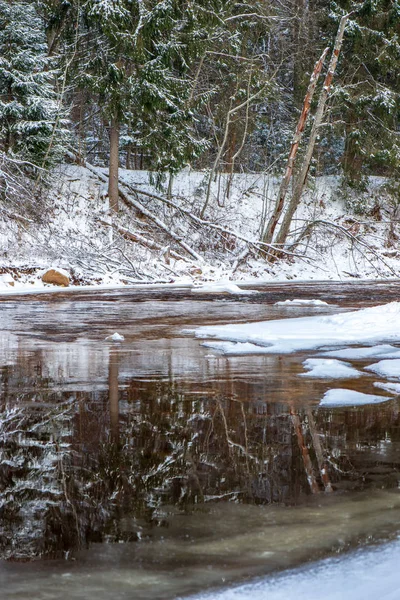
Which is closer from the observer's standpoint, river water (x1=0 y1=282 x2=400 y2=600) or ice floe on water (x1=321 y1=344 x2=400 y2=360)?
river water (x1=0 y1=282 x2=400 y2=600)

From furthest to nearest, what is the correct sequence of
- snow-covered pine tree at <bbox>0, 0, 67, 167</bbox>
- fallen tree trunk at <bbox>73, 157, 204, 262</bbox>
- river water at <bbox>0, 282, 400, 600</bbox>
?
fallen tree trunk at <bbox>73, 157, 204, 262</bbox>
snow-covered pine tree at <bbox>0, 0, 67, 167</bbox>
river water at <bbox>0, 282, 400, 600</bbox>

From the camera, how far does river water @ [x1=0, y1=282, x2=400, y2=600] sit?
298 cm

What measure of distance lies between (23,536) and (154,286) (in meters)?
18.3

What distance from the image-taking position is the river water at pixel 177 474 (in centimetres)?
298

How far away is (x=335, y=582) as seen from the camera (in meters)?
2.82

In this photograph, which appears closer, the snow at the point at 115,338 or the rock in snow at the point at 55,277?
the snow at the point at 115,338

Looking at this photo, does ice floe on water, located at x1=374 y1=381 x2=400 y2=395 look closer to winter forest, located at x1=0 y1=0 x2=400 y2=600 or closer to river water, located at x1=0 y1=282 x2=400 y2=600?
winter forest, located at x1=0 y1=0 x2=400 y2=600

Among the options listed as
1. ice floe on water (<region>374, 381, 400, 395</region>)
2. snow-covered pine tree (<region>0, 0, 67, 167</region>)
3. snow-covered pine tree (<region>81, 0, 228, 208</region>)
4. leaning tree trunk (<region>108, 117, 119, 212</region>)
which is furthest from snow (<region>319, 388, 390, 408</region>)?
leaning tree trunk (<region>108, 117, 119, 212</region>)

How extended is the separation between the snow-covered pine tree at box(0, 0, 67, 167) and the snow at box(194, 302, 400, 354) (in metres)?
14.3

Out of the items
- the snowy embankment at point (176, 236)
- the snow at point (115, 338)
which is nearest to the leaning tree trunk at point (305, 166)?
the snowy embankment at point (176, 236)

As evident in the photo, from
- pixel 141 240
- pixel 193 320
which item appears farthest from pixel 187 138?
pixel 193 320

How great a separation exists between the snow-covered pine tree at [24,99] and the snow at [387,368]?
17699 millimetres

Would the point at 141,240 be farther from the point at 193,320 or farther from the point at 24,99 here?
the point at 193,320

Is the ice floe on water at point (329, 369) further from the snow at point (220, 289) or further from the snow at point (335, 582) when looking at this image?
the snow at point (220, 289)
